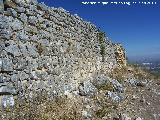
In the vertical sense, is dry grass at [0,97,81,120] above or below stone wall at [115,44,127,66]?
below

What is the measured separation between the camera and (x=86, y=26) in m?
14.2

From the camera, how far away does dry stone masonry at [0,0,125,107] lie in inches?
300

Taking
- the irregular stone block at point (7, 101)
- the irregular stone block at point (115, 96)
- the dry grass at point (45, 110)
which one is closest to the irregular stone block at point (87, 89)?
the irregular stone block at point (115, 96)

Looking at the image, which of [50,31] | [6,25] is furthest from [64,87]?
[6,25]

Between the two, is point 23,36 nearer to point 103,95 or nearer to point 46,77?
point 46,77

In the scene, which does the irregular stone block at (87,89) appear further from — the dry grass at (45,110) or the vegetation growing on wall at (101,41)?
the vegetation growing on wall at (101,41)

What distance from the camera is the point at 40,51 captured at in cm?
896

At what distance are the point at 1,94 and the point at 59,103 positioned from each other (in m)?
1.86

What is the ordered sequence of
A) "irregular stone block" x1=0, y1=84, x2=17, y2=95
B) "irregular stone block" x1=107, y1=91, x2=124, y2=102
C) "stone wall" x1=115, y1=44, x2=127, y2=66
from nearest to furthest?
"irregular stone block" x1=0, y1=84, x2=17, y2=95 < "irregular stone block" x1=107, y1=91, x2=124, y2=102 < "stone wall" x1=115, y1=44, x2=127, y2=66

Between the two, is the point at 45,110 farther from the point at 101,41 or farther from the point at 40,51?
the point at 101,41

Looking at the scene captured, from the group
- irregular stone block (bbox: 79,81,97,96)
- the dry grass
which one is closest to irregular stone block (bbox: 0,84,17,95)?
the dry grass

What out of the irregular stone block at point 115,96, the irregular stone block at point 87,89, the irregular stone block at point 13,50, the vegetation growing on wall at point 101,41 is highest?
the vegetation growing on wall at point 101,41

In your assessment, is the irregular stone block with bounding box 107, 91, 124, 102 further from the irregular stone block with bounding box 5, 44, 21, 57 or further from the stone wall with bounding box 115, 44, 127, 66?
Result: the stone wall with bounding box 115, 44, 127, 66

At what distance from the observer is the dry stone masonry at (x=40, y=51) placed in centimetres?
761
